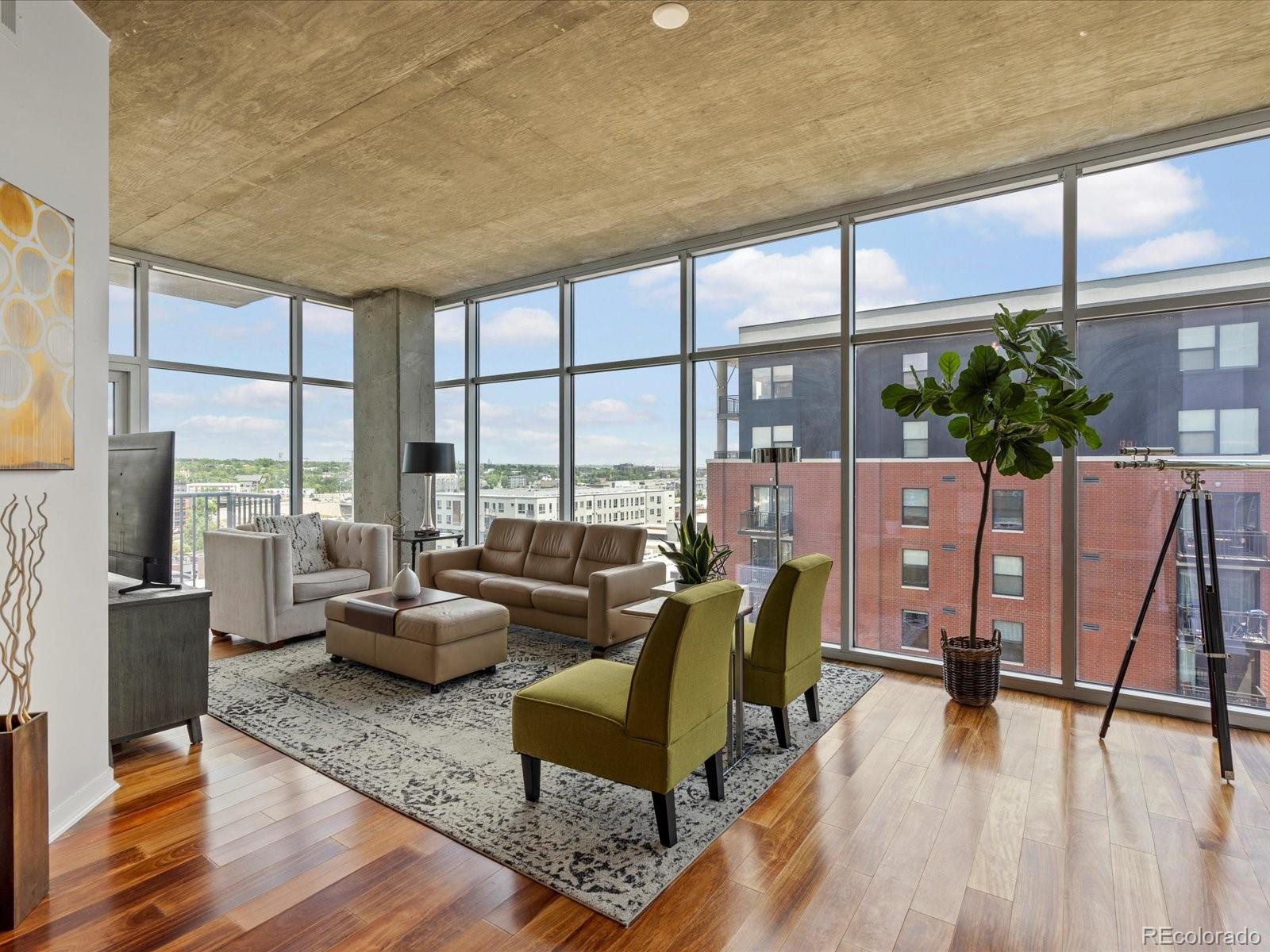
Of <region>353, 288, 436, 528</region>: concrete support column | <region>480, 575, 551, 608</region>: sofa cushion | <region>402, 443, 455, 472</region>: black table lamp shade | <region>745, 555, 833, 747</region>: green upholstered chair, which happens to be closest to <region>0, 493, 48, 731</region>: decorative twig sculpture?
<region>745, 555, 833, 747</region>: green upholstered chair

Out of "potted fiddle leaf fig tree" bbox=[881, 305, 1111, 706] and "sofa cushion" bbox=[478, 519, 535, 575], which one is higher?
"potted fiddle leaf fig tree" bbox=[881, 305, 1111, 706]

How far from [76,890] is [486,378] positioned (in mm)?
5479

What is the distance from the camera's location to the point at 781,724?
3.17m

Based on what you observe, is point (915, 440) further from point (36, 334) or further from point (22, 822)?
point (22, 822)

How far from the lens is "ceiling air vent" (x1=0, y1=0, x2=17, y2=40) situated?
89.1 inches

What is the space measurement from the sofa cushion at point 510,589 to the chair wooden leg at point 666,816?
9.67 feet

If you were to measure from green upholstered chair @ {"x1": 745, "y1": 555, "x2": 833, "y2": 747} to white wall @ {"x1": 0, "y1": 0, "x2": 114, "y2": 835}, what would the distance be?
2679 millimetres

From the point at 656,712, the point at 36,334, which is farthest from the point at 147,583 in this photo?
the point at 656,712

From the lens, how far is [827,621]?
4863mm

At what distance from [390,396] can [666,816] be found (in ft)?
18.7

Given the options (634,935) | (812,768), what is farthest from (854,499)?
(634,935)

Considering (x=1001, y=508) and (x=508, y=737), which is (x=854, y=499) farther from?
(x=508, y=737)

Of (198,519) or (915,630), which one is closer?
(915,630)
